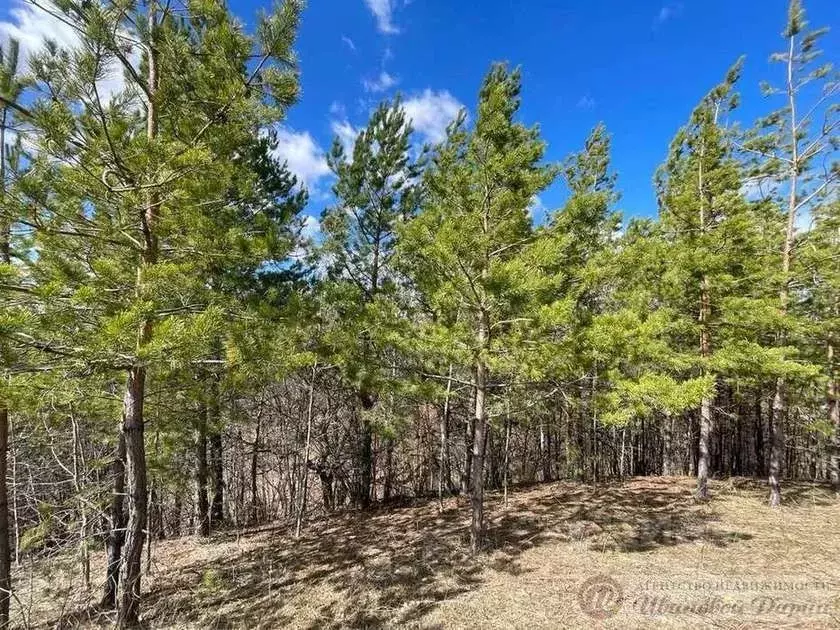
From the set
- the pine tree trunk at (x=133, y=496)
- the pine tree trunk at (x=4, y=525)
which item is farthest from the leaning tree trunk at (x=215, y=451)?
the pine tree trunk at (x=4, y=525)

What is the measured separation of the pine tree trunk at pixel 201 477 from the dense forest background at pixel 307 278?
0.31ft

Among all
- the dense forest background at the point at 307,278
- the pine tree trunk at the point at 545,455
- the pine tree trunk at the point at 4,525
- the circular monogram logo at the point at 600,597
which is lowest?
the pine tree trunk at the point at 545,455

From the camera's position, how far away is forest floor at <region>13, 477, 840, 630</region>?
451cm

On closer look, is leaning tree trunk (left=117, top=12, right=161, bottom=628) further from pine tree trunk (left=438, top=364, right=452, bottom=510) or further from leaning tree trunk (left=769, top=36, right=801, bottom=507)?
leaning tree trunk (left=769, top=36, right=801, bottom=507)

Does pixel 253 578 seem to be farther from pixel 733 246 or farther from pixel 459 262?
pixel 733 246

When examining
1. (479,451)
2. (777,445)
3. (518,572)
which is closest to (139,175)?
(479,451)

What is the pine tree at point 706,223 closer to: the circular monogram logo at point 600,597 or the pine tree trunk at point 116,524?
the circular monogram logo at point 600,597

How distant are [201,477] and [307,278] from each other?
5.16 metres

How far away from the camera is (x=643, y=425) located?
15.6 m

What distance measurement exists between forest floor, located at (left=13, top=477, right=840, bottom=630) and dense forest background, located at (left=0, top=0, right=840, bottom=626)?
2.79 ft

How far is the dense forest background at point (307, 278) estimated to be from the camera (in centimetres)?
344

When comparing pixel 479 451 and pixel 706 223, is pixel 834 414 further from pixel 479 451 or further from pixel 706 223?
pixel 479 451

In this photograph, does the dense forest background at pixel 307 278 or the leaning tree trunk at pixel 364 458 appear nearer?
the dense forest background at pixel 307 278

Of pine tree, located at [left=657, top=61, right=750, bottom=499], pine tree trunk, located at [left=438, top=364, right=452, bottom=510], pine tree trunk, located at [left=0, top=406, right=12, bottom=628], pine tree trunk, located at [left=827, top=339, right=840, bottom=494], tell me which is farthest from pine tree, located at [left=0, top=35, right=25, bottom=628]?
pine tree trunk, located at [left=827, top=339, right=840, bottom=494]
